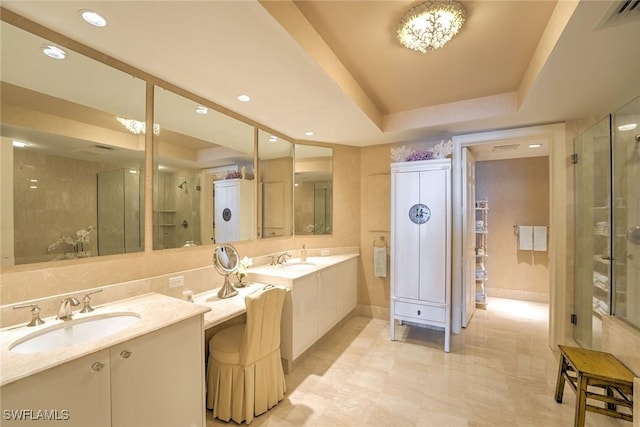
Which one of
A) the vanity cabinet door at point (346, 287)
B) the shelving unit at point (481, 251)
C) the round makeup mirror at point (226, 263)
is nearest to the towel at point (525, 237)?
the shelving unit at point (481, 251)

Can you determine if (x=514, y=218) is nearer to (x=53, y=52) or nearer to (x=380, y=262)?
(x=380, y=262)

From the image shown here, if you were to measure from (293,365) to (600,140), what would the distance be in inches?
140

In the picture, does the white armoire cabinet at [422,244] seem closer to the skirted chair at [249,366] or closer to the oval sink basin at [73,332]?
the skirted chair at [249,366]

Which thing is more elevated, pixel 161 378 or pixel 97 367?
pixel 97 367

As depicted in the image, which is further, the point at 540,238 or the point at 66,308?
the point at 540,238

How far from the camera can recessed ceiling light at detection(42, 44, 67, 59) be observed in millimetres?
1391

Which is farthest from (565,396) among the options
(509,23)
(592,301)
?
(509,23)

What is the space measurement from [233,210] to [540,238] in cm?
479

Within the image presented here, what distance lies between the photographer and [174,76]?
1851 mm

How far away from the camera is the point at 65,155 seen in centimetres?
149

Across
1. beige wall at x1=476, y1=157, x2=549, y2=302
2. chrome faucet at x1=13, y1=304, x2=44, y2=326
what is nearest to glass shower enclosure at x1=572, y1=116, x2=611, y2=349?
beige wall at x1=476, y1=157, x2=549, y2=302

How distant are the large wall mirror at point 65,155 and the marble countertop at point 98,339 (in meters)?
0.35

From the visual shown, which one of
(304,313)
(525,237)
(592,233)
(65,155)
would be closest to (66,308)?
(65,155)

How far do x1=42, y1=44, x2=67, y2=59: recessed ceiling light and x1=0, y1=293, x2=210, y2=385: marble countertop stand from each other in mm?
1436
